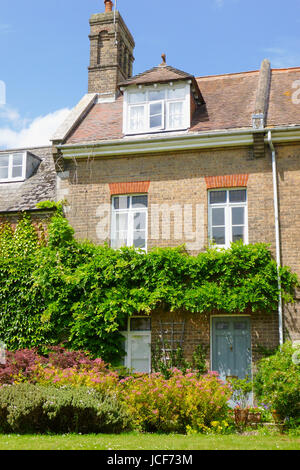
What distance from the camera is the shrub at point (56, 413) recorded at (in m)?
9.77

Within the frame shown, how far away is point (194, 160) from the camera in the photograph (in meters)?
15.2

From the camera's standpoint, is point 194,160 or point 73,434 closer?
point 73,434

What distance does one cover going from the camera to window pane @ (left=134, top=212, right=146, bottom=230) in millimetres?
15261

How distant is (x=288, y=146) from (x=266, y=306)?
4.43 metres

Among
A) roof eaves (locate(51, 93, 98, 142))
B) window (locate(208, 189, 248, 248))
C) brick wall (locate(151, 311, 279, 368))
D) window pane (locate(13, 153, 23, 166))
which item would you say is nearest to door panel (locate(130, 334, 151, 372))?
brick wall (locate(151, 311, 279, 368))

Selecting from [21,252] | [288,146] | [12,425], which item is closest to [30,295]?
[21,252]

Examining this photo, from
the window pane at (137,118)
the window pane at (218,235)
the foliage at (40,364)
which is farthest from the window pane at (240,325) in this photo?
the window pane at (137,118)

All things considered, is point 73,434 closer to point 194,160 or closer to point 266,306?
point 266,306

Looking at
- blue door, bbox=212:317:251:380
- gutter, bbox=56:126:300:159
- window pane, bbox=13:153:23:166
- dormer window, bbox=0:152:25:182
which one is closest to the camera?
blue door, bbox=212:317:251:380

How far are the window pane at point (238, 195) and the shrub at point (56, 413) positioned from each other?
697 cm

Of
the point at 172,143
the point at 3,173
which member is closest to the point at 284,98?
the point at 172,143

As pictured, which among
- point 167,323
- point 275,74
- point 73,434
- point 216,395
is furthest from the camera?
point 275,74

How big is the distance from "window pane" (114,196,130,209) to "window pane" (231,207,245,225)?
308cm

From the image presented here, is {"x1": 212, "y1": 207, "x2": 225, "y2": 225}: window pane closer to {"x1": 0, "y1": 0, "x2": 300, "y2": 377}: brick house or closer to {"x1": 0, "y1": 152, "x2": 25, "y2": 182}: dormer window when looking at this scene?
{"x1": 0, "y1": 0, "x2": 300, "y2": 377}: brick house
